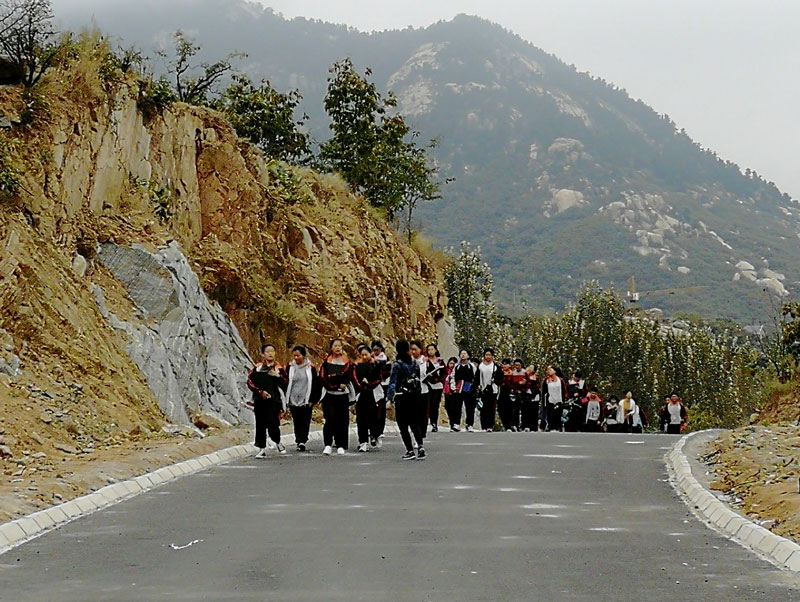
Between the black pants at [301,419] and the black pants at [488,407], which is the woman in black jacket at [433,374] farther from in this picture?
the black pants at [301,419]

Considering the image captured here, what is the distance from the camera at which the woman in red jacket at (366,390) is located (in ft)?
75.4

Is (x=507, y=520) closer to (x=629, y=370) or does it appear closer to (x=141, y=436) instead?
(x=141, y=436)

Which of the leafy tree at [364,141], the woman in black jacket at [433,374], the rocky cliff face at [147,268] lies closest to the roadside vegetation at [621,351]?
the leafy tree at [364,141]

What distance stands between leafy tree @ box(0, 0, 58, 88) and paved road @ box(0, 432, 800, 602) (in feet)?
47.1

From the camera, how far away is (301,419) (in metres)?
22.9

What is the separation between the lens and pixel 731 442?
2391 cm

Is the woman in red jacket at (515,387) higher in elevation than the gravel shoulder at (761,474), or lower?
Answer: higher

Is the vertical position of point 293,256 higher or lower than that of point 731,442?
higher

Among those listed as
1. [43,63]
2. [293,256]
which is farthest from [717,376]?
[43,63]

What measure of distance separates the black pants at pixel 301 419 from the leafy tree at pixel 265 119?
28.3 metres

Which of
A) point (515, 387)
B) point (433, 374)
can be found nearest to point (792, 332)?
point (515, 387)

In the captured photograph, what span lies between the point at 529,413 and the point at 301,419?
1278cm

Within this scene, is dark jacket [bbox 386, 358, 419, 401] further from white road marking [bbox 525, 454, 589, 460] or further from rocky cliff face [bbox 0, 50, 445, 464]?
rocky cliff face [bbox 0, 50, 445, 464]

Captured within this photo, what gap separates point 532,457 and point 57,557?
38.6ft
